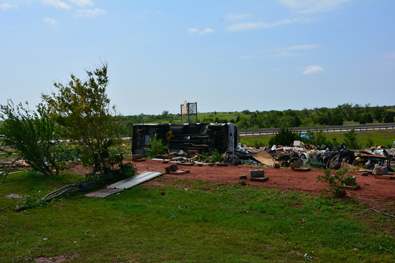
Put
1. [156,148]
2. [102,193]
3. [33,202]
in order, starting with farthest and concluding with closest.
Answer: [156,148], [102,193], [33,202]

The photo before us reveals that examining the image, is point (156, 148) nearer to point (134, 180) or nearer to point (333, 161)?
point (134, 180)

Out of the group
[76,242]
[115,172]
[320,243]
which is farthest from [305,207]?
[115,172]

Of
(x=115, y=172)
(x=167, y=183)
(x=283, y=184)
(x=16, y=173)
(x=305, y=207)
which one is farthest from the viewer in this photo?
(x=16, y=173)

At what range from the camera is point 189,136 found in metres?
20.6

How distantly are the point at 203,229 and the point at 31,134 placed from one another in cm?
946

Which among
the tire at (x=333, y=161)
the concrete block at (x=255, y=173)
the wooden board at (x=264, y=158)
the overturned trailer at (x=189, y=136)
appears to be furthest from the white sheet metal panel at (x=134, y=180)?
the tire at (x=333, y=161)

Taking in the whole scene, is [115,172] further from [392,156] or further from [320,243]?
[392,156]

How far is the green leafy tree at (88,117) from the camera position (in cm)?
1133

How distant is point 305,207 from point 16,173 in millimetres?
13882

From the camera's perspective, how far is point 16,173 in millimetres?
15453

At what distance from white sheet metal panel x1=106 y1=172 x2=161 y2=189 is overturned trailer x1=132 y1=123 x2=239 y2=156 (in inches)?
246

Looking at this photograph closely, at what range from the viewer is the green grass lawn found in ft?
18.7

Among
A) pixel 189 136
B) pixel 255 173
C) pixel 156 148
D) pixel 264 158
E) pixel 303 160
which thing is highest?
pixel 189 136

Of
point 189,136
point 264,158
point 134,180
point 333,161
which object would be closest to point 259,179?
point 134,180
